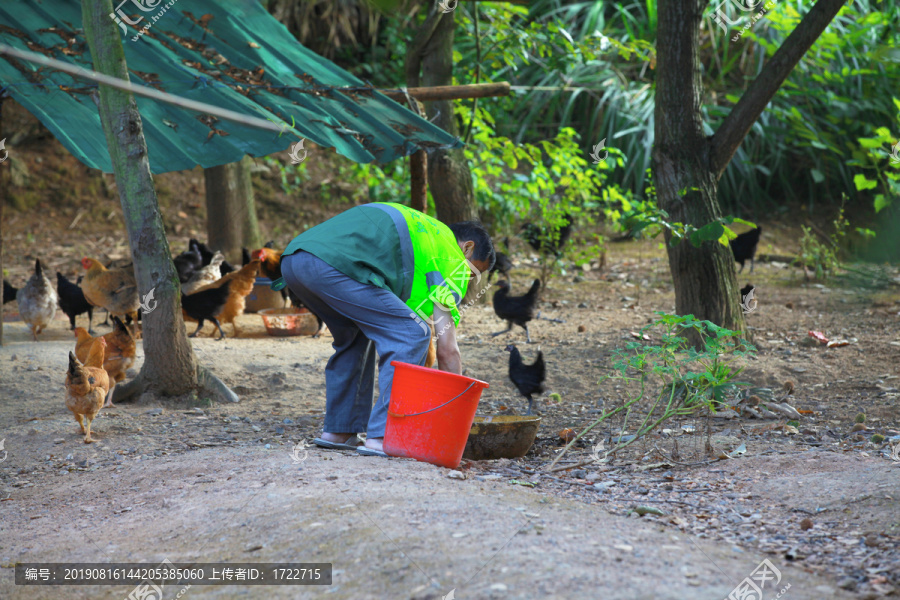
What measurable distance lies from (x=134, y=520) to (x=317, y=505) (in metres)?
0.80

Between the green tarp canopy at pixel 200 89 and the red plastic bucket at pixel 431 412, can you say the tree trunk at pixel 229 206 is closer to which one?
the green tarp canopy at pixel 200 89

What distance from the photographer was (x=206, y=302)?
6469mm

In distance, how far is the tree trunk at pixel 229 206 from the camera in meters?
9.02

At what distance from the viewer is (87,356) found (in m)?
4.79

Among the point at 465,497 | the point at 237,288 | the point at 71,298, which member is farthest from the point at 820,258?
the point at 71,298

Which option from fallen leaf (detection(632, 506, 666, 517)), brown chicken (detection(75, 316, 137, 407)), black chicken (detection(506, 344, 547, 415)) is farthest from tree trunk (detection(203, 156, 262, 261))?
fallen leaf (detection(632, 506, 666, 517))

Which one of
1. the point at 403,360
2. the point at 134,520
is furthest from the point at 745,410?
the point at 134,520

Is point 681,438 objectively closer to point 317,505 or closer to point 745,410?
point 745,410

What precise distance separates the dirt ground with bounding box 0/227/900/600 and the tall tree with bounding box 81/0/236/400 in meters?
0.22

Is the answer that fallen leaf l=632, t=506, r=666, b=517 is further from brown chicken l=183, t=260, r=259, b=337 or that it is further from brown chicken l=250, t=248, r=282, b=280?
brown chicken l=250, t=248, r=282, b=280

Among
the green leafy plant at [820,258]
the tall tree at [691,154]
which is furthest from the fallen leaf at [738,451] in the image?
the green leafy plant at [820,258]

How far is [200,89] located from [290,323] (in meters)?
2.34

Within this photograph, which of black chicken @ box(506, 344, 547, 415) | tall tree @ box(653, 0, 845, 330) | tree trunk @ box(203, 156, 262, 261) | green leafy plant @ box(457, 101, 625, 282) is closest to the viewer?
black chicken @ box(506, 344, 547, 415)

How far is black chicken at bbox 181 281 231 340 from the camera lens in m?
6.44
